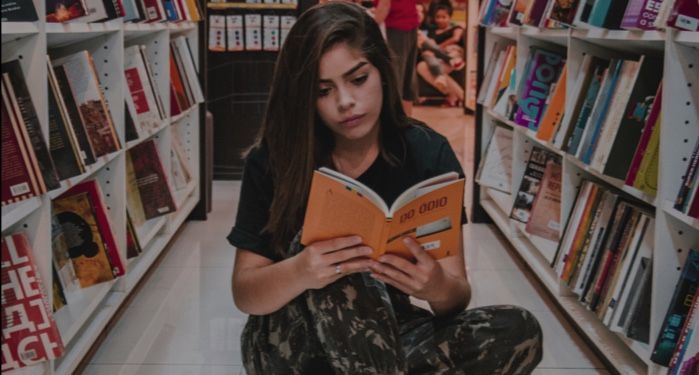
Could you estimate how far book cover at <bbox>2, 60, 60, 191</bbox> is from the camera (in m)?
1.63

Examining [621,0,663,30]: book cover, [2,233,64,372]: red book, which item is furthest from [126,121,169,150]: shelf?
[621,0,663,30]: book cover

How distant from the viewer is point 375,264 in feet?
4.65

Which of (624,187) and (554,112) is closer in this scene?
(624,187)

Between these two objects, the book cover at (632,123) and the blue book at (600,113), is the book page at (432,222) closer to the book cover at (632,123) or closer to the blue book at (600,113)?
the book cover at (632,123)

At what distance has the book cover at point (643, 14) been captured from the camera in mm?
1909

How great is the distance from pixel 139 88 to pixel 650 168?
1.74 meters

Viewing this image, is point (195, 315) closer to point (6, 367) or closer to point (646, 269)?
point (6, 367)

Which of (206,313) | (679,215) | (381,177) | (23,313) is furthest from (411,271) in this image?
(206,313)

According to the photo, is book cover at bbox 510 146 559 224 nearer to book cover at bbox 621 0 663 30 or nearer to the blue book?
the blue book

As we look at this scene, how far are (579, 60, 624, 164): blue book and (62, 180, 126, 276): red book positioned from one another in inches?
50.3

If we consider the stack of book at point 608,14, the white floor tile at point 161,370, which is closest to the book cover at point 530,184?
the stack of book at point 608,14

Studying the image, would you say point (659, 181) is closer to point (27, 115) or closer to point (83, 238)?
point (27, 115)

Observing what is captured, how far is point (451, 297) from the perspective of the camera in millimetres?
1608

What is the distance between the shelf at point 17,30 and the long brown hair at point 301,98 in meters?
0.49
